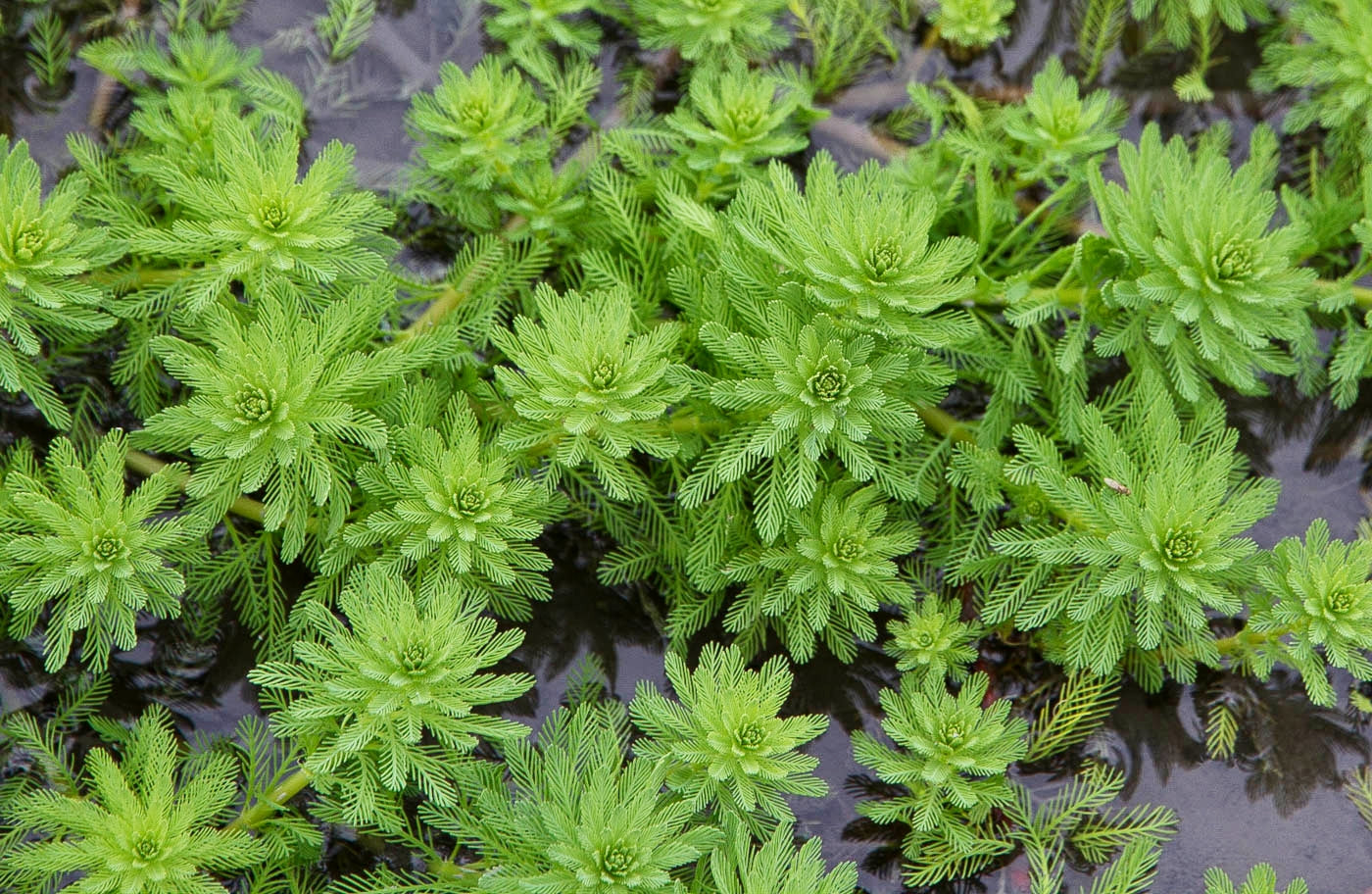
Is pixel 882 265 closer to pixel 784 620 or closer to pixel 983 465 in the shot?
pixel 983 465

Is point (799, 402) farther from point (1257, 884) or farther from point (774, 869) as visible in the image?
point (1257, 884)

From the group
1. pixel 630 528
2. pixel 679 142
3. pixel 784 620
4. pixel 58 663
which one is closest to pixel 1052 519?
pixel 784 620

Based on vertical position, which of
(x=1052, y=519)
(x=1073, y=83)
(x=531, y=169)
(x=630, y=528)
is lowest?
(x=630, y=528)

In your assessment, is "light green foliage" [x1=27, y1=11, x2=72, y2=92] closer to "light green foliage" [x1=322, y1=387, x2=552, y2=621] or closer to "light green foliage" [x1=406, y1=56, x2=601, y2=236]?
"light green foliage" [x1=406, y1=56, x2=601, y2=236]

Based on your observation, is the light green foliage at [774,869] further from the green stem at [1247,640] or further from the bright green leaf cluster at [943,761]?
the green stem at [1247,640]

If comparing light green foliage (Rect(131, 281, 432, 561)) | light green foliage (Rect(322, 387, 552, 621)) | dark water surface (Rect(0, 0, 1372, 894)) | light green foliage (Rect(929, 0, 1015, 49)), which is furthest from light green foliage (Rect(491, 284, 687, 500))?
light green foliage (Rect(929, 0, 1015, 49))

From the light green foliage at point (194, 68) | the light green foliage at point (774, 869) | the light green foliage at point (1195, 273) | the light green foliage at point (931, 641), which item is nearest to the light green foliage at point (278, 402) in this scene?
the light green foliage at point (194, 68)

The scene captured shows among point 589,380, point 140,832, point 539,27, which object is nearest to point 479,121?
→ point 539,27
